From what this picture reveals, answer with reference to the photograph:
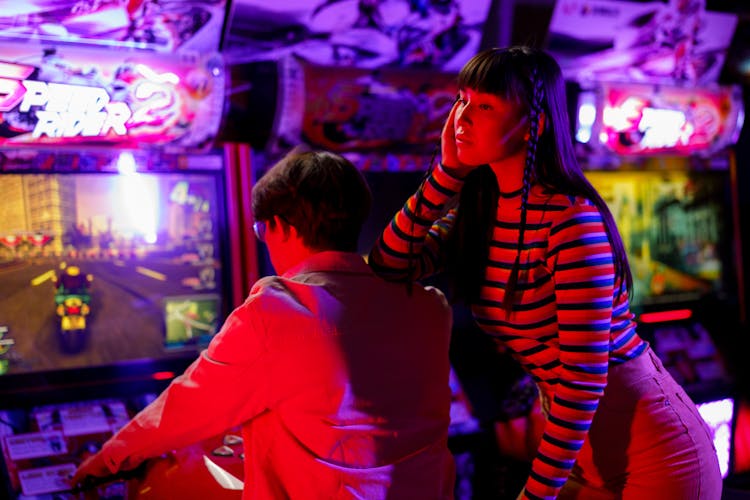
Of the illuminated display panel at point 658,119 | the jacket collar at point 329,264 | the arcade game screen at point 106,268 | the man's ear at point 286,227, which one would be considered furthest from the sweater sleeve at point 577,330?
the illuminated display panel at point 658,119

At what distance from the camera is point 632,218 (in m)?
3.25

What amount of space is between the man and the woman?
194mm

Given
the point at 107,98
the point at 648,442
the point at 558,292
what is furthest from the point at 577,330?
the point at 107,98

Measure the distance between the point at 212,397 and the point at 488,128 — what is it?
705 millimetres

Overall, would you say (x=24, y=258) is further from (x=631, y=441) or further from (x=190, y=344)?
(x=631, y=441)

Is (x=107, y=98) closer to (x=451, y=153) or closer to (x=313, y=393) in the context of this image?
(x=451, y=153)

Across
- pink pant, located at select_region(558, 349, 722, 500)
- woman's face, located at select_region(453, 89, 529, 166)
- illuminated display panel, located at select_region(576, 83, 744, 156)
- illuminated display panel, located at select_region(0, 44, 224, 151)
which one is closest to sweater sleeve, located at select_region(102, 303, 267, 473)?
woman's face, located at select_region(453, 89, 529, 166)

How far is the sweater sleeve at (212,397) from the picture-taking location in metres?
1.24

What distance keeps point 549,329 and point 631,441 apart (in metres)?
0.28

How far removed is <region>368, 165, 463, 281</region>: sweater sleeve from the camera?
1564mm

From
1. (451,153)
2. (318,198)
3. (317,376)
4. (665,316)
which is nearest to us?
(317,376)

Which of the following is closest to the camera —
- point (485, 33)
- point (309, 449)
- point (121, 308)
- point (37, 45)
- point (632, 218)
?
point (309, 449)

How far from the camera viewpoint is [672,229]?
3.32m

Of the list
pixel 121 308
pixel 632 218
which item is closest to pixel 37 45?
pixel 121 308
